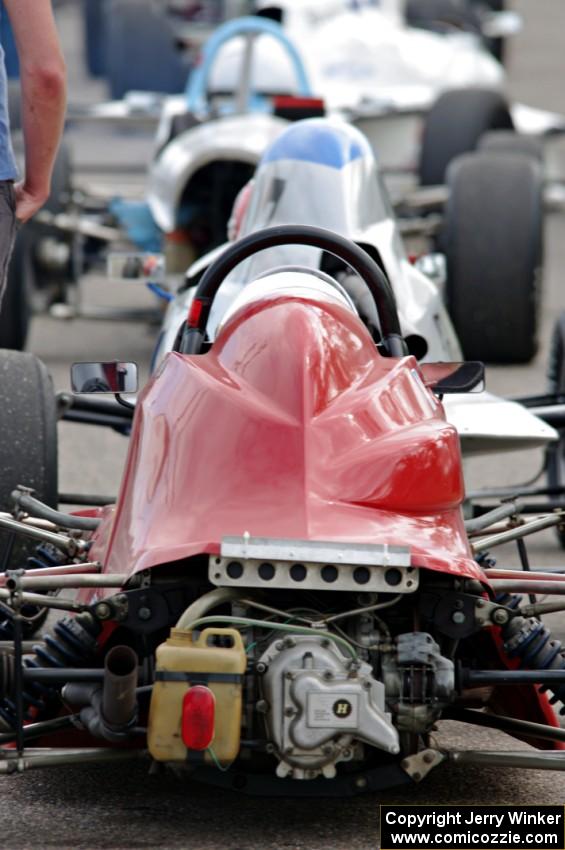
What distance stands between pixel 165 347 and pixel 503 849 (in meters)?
2.78

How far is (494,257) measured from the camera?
33.3ft

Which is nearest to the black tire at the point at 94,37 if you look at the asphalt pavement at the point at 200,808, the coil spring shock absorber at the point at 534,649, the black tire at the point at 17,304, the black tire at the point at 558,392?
the black tire at the point at 17,304

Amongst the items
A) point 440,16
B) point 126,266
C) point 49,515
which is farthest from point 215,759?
point 440,16

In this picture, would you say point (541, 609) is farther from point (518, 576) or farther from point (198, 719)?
point (198, 719)

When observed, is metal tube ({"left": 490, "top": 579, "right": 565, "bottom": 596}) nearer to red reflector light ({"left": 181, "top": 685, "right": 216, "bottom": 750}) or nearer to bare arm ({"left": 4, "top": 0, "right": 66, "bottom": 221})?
red reflector light ({"left": 181, "top": 685, "right": 216, "bottom": 750})

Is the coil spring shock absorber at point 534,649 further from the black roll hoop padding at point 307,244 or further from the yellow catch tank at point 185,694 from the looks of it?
the black roll hoop padding at point 307,244

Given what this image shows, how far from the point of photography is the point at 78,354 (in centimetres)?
1140

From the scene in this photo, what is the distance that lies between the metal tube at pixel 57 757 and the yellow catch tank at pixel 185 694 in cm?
17

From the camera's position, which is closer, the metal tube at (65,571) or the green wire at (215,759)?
the green wire at (215,759)

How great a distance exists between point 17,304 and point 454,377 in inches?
215

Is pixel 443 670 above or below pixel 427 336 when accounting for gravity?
above

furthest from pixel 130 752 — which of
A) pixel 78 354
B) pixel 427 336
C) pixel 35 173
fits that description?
pixel 78 354

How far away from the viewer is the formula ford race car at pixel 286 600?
3861 mm

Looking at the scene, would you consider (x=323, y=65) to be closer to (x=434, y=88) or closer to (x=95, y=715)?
(x=434, y=88)
